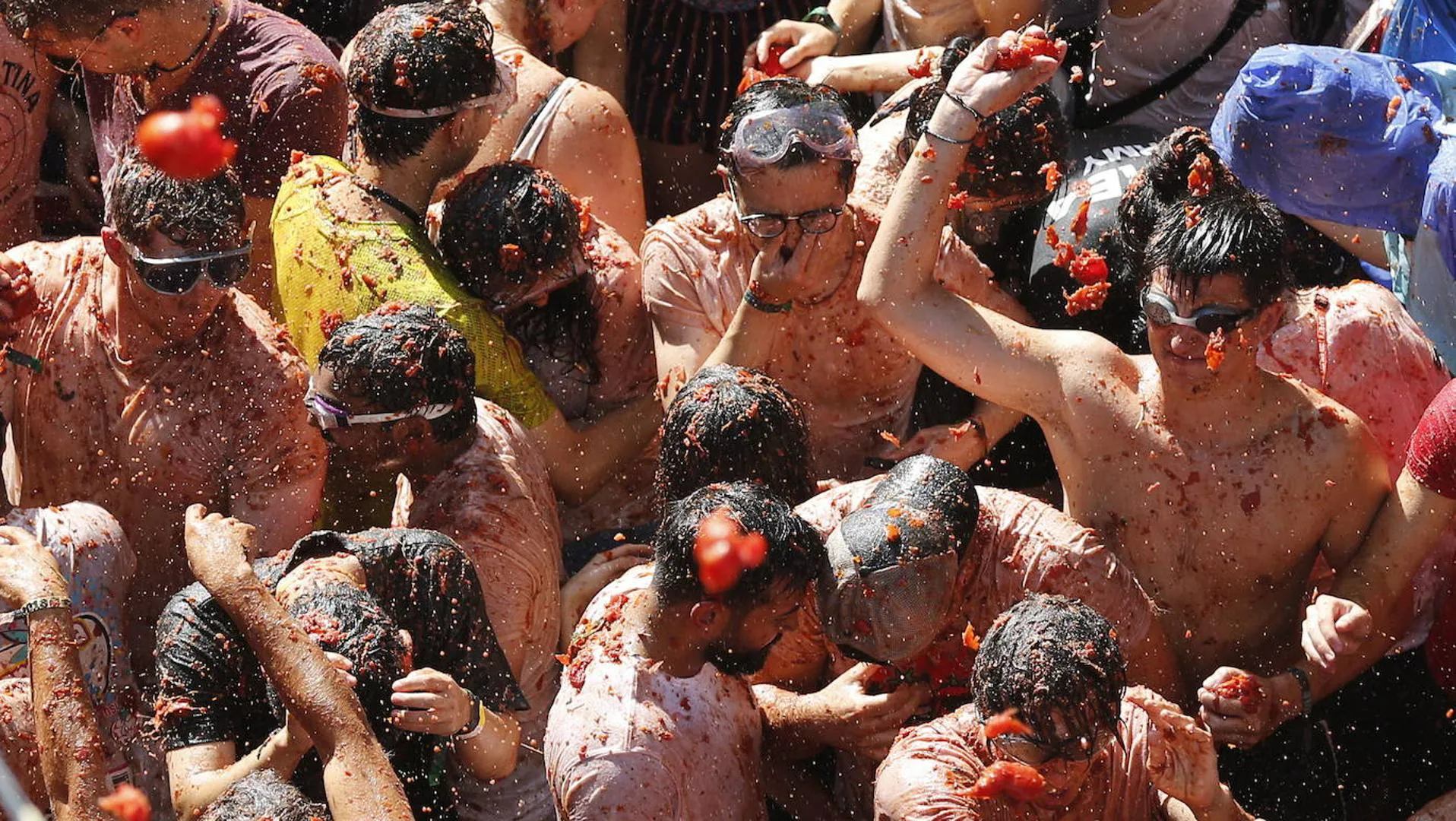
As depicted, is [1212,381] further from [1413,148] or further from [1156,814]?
[1156,814]

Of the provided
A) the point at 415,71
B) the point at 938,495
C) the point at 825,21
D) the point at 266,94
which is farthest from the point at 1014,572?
the point at 825,21

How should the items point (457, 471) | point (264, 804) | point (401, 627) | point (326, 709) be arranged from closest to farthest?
point (264, 804), point (326, 709), point (401, 627), point (457, 471)

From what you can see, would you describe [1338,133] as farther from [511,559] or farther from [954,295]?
[511,559]

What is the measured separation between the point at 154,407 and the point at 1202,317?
2.87 m

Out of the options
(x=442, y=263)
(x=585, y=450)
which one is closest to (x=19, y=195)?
(x=442, y=263)

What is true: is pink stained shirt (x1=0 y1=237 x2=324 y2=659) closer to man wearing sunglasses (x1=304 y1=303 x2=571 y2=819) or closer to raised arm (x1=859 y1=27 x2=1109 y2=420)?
man wearing sunglasses (x1=304 y1=303 x2=571 y2=819)

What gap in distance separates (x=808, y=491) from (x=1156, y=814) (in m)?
1.22

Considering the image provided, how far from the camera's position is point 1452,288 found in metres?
4.83

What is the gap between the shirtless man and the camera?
4.68 metres

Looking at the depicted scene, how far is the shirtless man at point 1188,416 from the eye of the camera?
4.68 m

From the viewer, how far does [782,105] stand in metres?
5.43

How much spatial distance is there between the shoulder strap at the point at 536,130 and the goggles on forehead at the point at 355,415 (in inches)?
61.0

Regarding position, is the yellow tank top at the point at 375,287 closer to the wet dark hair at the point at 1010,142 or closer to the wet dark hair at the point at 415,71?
the wet dark hair at the point at 415,71

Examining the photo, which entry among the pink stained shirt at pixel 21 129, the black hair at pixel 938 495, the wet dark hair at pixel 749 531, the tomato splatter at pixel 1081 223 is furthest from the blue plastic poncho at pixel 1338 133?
the pink stained shirt at pixel 21 129
